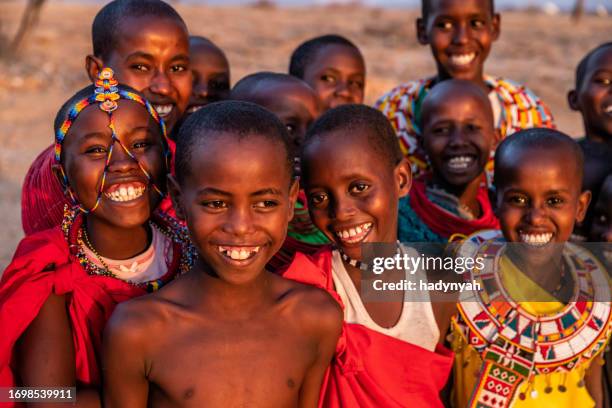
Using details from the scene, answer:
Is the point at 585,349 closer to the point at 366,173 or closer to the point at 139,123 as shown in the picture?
the point at 366,173

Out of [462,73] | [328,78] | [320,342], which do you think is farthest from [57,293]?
[462,73]

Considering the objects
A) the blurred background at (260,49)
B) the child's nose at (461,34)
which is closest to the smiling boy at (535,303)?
the child's nose at (461,34)

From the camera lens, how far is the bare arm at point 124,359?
215 centimetres

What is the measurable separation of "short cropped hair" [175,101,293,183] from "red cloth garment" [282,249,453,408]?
1.41ft

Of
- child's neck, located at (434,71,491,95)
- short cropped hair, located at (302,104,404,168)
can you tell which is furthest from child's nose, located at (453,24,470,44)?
short cropped hair, located at (302,104,404,168)

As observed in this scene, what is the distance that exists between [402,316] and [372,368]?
22cm

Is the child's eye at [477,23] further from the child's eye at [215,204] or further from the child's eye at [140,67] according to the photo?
the child's eye at [215,204]

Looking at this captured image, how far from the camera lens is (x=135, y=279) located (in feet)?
8.09

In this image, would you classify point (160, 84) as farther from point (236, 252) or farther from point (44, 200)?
point (236, 252)

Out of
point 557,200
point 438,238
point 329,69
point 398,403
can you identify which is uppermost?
point 329,69

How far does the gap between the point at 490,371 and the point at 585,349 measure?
0.35 metres

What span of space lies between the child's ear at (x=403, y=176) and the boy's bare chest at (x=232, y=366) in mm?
681

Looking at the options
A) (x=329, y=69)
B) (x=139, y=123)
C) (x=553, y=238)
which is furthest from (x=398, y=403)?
(x=329, y=69)

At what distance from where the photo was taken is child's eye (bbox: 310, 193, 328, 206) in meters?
2.55
